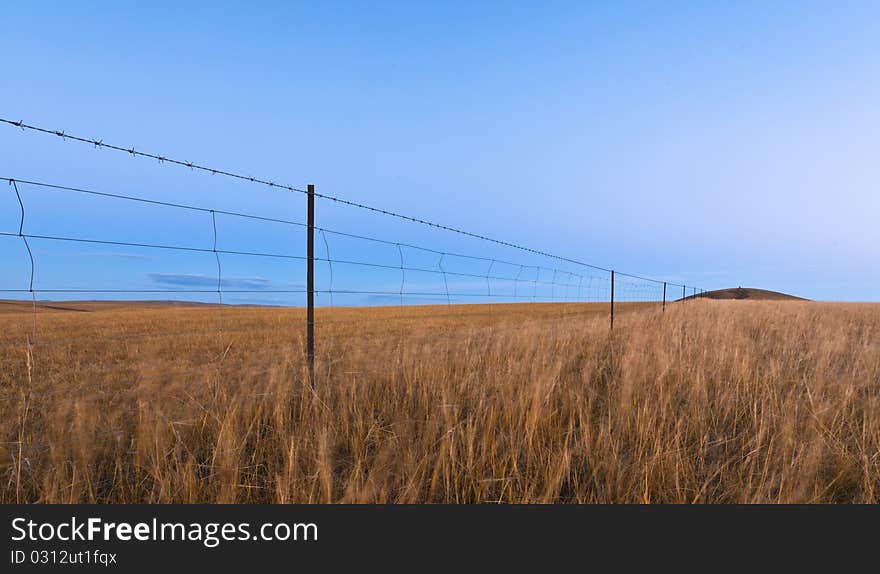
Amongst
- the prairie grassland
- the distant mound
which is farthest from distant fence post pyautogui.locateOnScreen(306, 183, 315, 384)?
the distant mound

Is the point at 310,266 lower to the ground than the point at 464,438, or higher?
higher

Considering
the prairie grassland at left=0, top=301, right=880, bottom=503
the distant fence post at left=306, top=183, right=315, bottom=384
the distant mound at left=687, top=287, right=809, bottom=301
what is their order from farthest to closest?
1. the distant mound at left=687, top=287, right=809, bottom=301
2. the distant fence post at left=306, top=183, right=315, bottom=384
3. the prairie grassland at left=0, top=301, right=880, bottom=503

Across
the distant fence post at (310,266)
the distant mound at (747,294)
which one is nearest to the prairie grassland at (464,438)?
the distant fence post at (310,266)

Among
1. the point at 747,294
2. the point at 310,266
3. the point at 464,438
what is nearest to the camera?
the point at 464,438

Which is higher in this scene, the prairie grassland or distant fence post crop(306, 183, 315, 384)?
distant fence post crop(306, 183, 315, 384)

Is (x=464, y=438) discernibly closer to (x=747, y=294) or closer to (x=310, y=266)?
(x=310, y=266)

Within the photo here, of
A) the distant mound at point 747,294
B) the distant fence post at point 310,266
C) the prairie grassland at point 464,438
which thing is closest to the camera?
the prairie grassland at point 464,438

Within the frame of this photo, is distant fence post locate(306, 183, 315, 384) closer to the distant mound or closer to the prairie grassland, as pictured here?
the prairie grassland

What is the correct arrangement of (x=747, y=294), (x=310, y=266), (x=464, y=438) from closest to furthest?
1. (x=464, y=438)
2. (x=310, y=266)
3. (x=747, y=294)

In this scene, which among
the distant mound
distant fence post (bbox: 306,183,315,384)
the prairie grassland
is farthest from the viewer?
the distant mound

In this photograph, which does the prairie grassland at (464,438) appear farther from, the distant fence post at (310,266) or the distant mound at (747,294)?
the distant mound at (747,294)

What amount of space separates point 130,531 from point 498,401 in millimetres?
2572

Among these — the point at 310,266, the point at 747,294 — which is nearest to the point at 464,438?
the point at 310,266

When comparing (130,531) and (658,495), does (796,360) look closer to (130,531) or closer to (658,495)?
(658,495)
